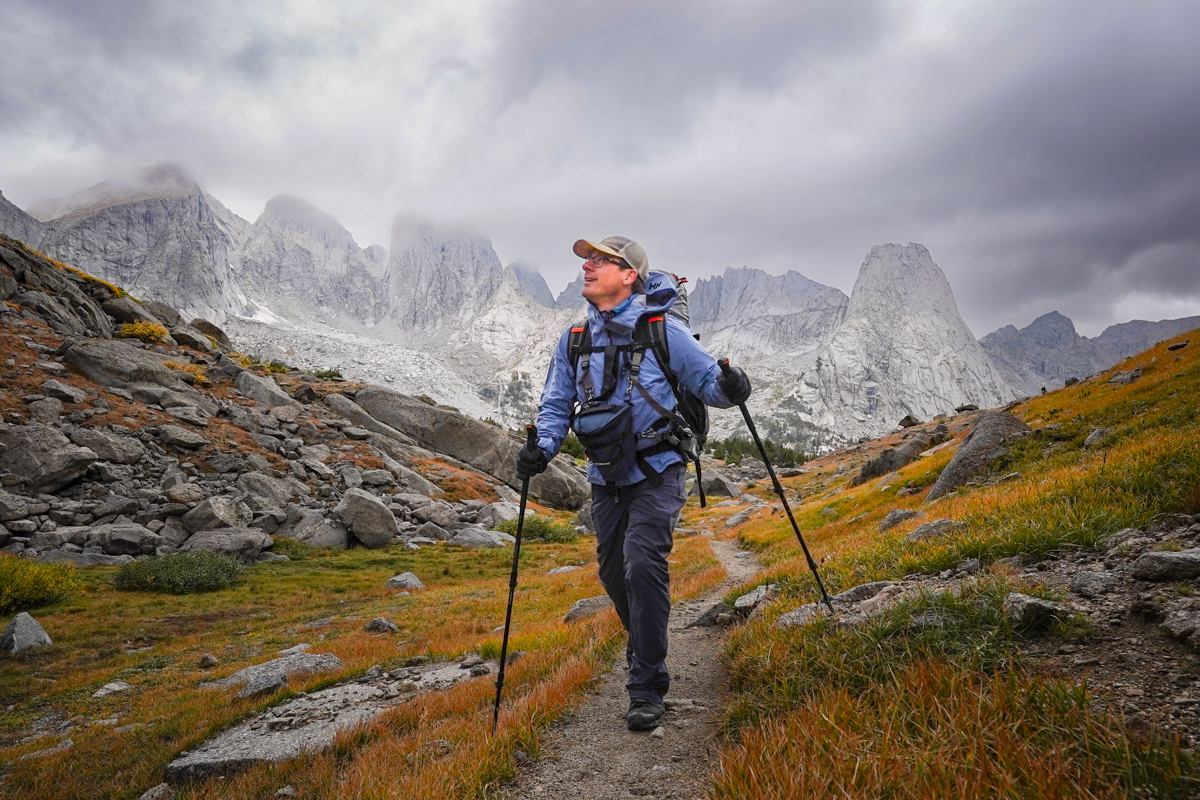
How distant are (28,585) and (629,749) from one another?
18.3 metres

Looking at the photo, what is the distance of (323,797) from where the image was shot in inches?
141

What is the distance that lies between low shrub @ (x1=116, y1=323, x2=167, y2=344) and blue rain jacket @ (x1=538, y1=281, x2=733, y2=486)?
43.4 m

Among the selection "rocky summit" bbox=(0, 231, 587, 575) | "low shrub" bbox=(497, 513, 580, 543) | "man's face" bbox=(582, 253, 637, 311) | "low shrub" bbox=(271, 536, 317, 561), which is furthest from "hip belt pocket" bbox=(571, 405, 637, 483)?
"low shrub" bbox=(497, 513, 580, 543)

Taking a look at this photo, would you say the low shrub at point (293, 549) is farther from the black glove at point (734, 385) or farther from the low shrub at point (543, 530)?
the black glove at point (734, 385)

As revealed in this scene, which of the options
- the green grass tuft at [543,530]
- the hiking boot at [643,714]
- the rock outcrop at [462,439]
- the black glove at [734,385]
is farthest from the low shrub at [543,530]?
the black glove at [734,385]

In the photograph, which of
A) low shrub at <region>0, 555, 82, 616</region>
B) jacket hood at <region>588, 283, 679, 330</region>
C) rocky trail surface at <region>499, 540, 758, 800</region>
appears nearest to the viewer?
rocky trail surface at <region>499, 540, 758, 800</region>

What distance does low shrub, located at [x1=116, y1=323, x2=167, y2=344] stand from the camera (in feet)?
115

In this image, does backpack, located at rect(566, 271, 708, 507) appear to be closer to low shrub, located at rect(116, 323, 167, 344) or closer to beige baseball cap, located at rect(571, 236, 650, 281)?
beige baseball cap, located at rect(571, 236, 650, 281)

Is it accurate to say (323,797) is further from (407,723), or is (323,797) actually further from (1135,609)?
(1135,609)

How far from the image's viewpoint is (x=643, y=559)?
173 inches

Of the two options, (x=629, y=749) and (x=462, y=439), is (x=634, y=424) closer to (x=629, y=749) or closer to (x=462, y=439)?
(x=629, y=749)

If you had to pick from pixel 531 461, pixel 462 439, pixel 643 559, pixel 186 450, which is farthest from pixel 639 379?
pixel 462 439

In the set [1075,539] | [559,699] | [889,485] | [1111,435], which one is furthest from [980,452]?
[559,699]

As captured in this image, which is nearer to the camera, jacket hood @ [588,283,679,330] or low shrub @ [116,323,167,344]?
jacket hood @ [588,283,679,330]
